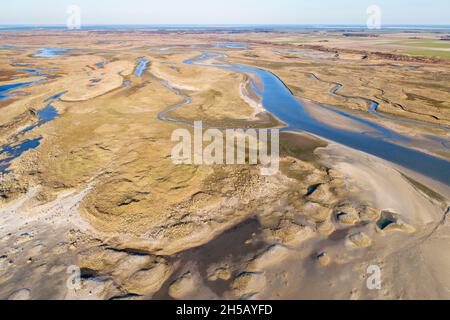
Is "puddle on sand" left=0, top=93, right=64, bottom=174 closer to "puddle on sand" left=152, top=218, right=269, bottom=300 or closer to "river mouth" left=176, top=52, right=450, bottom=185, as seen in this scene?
"puddle on sand" left=152, top=218, right=269, bottom=300

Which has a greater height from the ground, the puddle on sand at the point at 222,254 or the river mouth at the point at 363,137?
the river mouth at the point at 363,137

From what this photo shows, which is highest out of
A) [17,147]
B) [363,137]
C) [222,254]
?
[363,137]

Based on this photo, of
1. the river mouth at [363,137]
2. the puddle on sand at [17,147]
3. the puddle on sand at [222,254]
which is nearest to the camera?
the puddle on sand at [222,254]

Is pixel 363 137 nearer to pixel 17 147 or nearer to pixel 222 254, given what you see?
pixel 222 254

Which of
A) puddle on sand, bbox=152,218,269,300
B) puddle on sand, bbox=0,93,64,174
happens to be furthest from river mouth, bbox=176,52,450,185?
puddle on sand, bbox=0,93,64,174

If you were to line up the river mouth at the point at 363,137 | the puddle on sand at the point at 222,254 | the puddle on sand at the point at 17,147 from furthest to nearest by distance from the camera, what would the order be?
the river mouth at the point at 363,137 → the puddle on sand at the point at 17,147 → the puddle on sand at the point at 222,254

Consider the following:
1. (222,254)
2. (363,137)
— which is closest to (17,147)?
(222,254)

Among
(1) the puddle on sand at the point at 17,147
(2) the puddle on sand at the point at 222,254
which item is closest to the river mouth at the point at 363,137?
(2) the puddle on sand at the point at 222,254

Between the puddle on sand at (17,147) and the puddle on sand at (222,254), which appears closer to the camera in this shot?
the puddle on sand at (222,254)

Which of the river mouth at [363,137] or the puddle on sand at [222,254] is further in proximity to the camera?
the river mouth at [363,137]

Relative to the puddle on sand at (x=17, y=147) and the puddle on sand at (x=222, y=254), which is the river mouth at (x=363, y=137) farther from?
the puddle on sand at (x=17, y=147)
